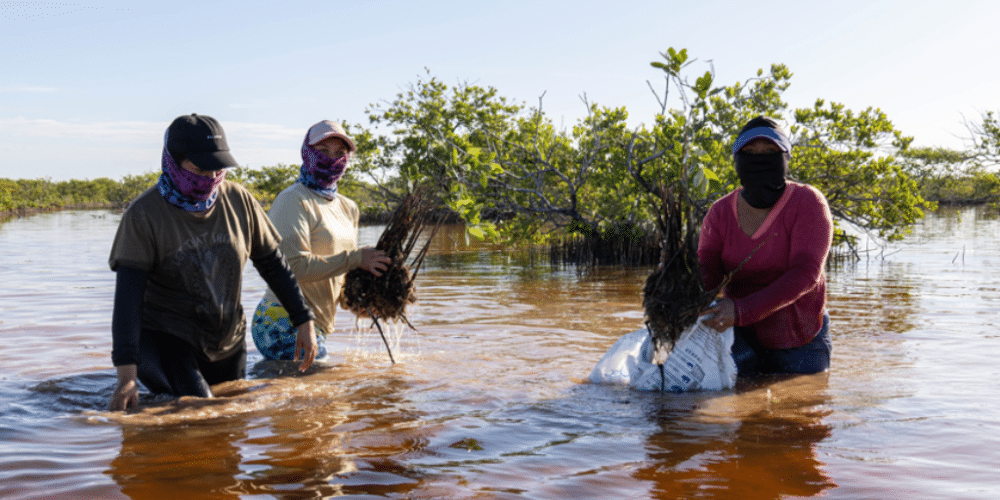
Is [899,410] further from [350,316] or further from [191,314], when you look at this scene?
[350,316]

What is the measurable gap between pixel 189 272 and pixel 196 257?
0.07 metres

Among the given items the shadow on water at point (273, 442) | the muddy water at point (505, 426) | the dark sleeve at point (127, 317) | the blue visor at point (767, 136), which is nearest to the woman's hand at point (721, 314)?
the muddy water at point (505, 426)

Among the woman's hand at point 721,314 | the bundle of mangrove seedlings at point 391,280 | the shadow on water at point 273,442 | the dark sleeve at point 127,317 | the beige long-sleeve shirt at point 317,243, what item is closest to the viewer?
the shadow on water at point 273,442

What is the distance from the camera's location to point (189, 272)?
127 inches

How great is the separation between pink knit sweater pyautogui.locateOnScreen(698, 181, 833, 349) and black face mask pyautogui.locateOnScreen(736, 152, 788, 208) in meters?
0.05

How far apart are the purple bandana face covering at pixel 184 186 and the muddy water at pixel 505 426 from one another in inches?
35.8

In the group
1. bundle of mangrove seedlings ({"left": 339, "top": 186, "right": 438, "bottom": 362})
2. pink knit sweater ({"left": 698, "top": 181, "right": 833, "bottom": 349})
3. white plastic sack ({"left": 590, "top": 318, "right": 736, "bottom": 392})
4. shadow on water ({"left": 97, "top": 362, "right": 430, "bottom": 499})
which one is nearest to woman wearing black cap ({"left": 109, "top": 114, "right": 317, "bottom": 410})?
shadow on water ({"left": 97, "top": 362, "right": 430, "bottom": 499})

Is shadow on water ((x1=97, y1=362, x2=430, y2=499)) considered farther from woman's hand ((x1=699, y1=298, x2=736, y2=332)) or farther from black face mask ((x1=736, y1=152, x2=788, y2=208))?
black face mask ((x1=736, y1=152, x2=788, y2=208))

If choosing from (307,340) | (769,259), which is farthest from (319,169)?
(769,259)

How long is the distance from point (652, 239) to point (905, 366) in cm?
680

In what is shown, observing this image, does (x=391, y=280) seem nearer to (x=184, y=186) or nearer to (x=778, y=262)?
(x=184, y=186)

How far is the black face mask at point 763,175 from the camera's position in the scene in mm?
3494

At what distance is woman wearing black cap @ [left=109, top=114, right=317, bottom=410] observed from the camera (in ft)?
9.81

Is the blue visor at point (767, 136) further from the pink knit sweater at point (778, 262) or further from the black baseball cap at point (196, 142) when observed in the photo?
the black baseball cap at point (196, 142)
